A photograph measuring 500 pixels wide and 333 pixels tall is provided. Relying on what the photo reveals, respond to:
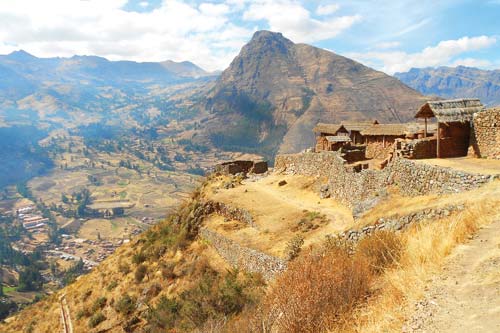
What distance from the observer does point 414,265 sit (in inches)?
322

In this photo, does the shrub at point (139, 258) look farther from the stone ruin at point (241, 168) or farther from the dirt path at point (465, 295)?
the dirt path at point (465, 295)

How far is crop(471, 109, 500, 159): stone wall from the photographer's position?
16.8 metres

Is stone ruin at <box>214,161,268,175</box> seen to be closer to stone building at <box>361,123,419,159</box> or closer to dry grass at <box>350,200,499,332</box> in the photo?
stone building at <box>361,123,419,159</box>

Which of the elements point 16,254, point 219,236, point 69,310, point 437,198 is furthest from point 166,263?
point 16,254

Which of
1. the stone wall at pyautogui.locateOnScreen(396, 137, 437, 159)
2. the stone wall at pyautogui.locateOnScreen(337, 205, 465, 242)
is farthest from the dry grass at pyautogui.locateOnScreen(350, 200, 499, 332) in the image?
the stone wall at pyautogui.locateOnScreen(396, 137, 437, 159)

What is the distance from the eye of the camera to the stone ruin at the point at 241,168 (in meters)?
36.2

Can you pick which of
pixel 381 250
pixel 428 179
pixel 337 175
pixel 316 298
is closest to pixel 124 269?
pixel 337 175

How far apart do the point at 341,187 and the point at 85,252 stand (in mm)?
110909

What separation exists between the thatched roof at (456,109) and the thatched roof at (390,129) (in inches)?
339

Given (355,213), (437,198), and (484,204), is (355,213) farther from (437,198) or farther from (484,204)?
(484,204)

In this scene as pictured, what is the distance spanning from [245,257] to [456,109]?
12.9 m

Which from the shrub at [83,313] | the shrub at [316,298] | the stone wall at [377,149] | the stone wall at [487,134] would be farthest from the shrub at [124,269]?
the stone wall at [487,134]

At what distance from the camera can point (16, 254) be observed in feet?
376

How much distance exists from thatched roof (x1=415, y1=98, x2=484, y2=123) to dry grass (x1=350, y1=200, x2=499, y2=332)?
9.54 m
